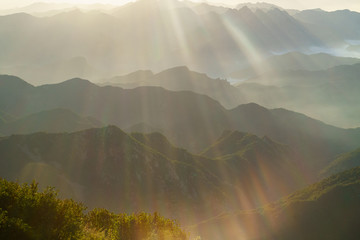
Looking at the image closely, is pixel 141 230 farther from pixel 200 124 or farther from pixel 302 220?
pixel 200 124

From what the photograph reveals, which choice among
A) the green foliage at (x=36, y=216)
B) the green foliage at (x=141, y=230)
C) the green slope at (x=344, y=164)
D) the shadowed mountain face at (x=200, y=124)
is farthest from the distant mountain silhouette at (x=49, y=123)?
the green foliage at (x=36, y=216)

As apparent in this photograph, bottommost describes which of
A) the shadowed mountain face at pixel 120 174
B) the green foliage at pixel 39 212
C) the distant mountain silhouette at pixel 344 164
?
the distant mountain silhouette at pixel 344 164

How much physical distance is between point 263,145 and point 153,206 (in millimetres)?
68952

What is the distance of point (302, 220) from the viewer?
5953 centimetres

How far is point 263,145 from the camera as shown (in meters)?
128

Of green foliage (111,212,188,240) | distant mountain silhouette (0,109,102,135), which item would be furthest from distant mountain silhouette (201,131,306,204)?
green foliage (111,212,188,240)

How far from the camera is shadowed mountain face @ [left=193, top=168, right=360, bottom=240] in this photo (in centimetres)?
5609

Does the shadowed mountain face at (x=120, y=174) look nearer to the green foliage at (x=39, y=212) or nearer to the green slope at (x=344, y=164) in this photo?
the green slope at (x=344, y=164)

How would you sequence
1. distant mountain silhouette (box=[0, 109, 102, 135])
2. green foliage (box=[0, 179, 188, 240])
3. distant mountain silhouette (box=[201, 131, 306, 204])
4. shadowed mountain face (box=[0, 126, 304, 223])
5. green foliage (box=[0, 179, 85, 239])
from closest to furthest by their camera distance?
green foliage (box=[0, 179, 188, 240]) < green foliage (box=[0, 179, 85, 239]) < shadowed mountain face (box=[0, 126, 304, 223]) < distant mountain silhouette (box=[201, 131, 306, 204]) < distant mountain silhouette (box=[0, 109, 102, 135])

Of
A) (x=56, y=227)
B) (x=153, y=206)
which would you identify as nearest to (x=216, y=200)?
(x=153, y=206)

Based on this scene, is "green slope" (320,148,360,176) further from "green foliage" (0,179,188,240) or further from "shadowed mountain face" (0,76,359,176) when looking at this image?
"green foliage" (0,179,188,240)

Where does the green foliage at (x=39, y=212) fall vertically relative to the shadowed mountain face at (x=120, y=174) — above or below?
above

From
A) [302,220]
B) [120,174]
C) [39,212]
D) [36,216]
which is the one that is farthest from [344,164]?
[36,216]

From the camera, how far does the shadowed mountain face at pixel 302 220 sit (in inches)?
2208
